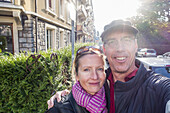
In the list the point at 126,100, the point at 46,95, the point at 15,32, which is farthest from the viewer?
the point at 15,32

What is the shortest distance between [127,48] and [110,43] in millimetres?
222

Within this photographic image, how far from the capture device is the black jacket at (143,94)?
1264 millimetres

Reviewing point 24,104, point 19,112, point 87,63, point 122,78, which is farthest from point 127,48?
point 19,112

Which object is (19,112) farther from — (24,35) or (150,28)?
(150,28)

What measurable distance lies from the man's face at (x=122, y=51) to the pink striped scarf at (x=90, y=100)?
15.3 inches

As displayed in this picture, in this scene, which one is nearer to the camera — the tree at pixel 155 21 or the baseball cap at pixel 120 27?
the baseball cap at pixel 120 27

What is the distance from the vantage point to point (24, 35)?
Result: 8469mm

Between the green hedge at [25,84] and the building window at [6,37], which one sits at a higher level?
the building window at [6,37]

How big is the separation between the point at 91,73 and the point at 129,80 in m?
0.45

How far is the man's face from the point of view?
5.59 feet

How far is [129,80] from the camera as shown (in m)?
1.54

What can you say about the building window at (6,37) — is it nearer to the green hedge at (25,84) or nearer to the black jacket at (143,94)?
the green hedge at (25,84)

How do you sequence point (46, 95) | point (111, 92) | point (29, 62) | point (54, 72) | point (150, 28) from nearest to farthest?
point (111, 92), point (29, 62), point (46, 95), point (54, 72), point (150, 28)


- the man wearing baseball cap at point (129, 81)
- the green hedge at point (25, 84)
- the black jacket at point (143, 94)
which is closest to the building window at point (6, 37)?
the green hedge at point (25, 84)
